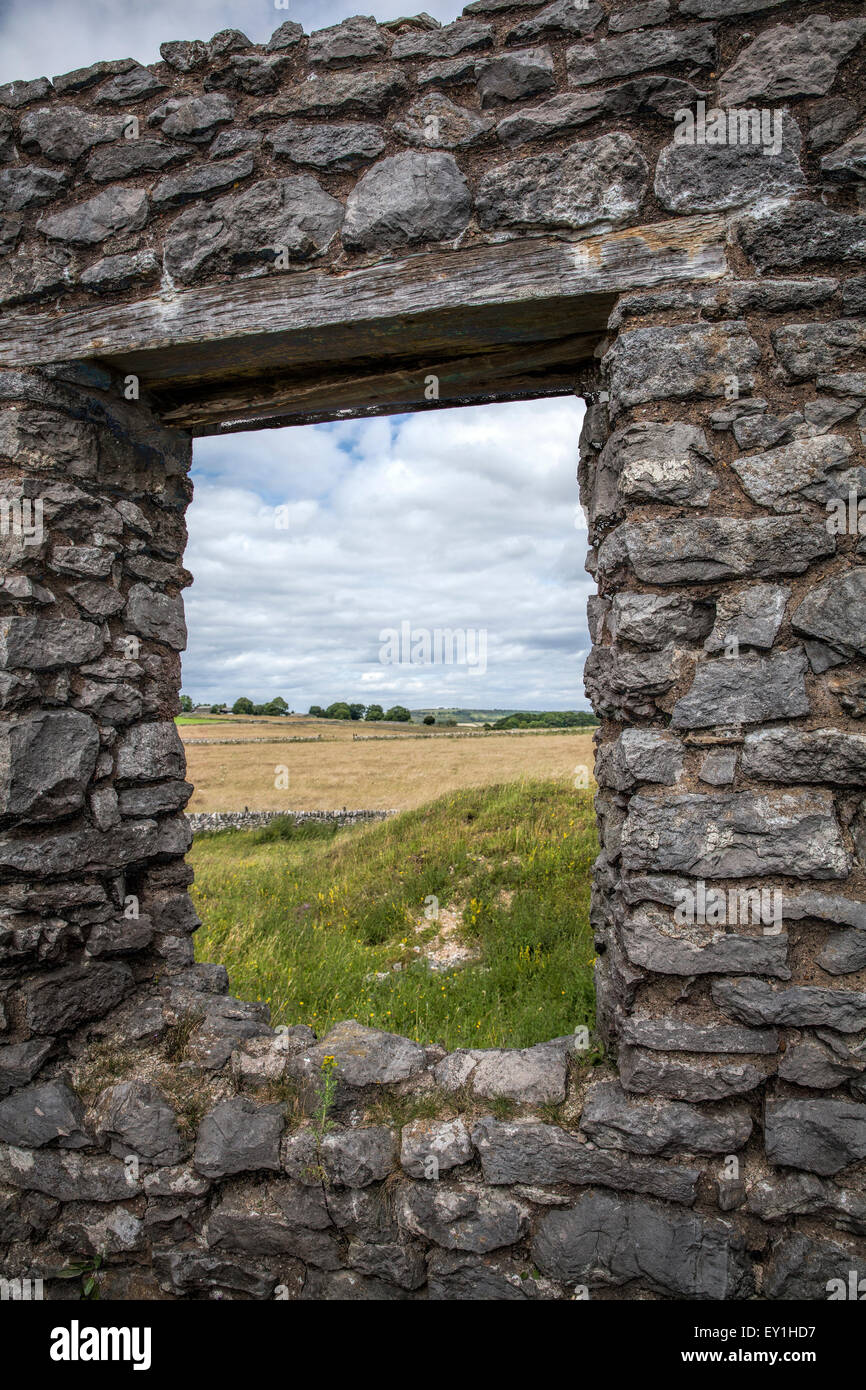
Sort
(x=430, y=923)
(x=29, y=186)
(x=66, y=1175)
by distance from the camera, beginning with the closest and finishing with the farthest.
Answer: (x=66, y=1175) < (x=29, y=186) < (x=430, y=923)

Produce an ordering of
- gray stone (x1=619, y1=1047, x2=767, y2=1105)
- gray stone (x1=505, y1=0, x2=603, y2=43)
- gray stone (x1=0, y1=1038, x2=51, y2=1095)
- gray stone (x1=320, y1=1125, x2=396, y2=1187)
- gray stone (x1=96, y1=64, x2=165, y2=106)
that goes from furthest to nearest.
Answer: gray stone (x1=96, y1=64, x2=165, y2=106)
gray stone (x1=0, y1=1038, x2=51, y2=1095)
gray stone (x1=505, y1=0, x2=603, y2=43)
gray stone (x1=320, y1=1125, x2=396, y2=1187)
gray stone (x1=619, y1=1047, x2=767, y2=1105)

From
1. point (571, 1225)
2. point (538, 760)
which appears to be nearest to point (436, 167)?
point (571, 1225)

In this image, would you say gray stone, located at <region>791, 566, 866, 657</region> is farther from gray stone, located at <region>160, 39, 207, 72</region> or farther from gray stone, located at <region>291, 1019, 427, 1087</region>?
gray stone, located at <region>160, 39, 207, 72</region>

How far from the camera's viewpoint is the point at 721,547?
7.51 feet

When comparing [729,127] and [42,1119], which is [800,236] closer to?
[729,127]

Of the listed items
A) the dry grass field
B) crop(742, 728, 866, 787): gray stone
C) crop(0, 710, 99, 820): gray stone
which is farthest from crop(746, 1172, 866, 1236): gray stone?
the dry grass field

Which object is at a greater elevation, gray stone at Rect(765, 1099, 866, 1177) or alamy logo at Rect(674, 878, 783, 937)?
alamy logo at Rect(674, 878, 783, 937)

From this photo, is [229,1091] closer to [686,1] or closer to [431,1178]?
[431,1178]

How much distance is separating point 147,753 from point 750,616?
2.43 meters

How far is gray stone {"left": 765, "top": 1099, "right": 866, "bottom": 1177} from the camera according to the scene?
213cm

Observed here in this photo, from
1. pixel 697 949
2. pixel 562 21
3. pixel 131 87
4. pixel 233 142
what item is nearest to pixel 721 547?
pixel 697 949

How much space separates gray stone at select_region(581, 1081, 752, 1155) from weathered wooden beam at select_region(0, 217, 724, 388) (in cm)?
270

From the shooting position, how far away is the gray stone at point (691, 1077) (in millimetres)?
2191
